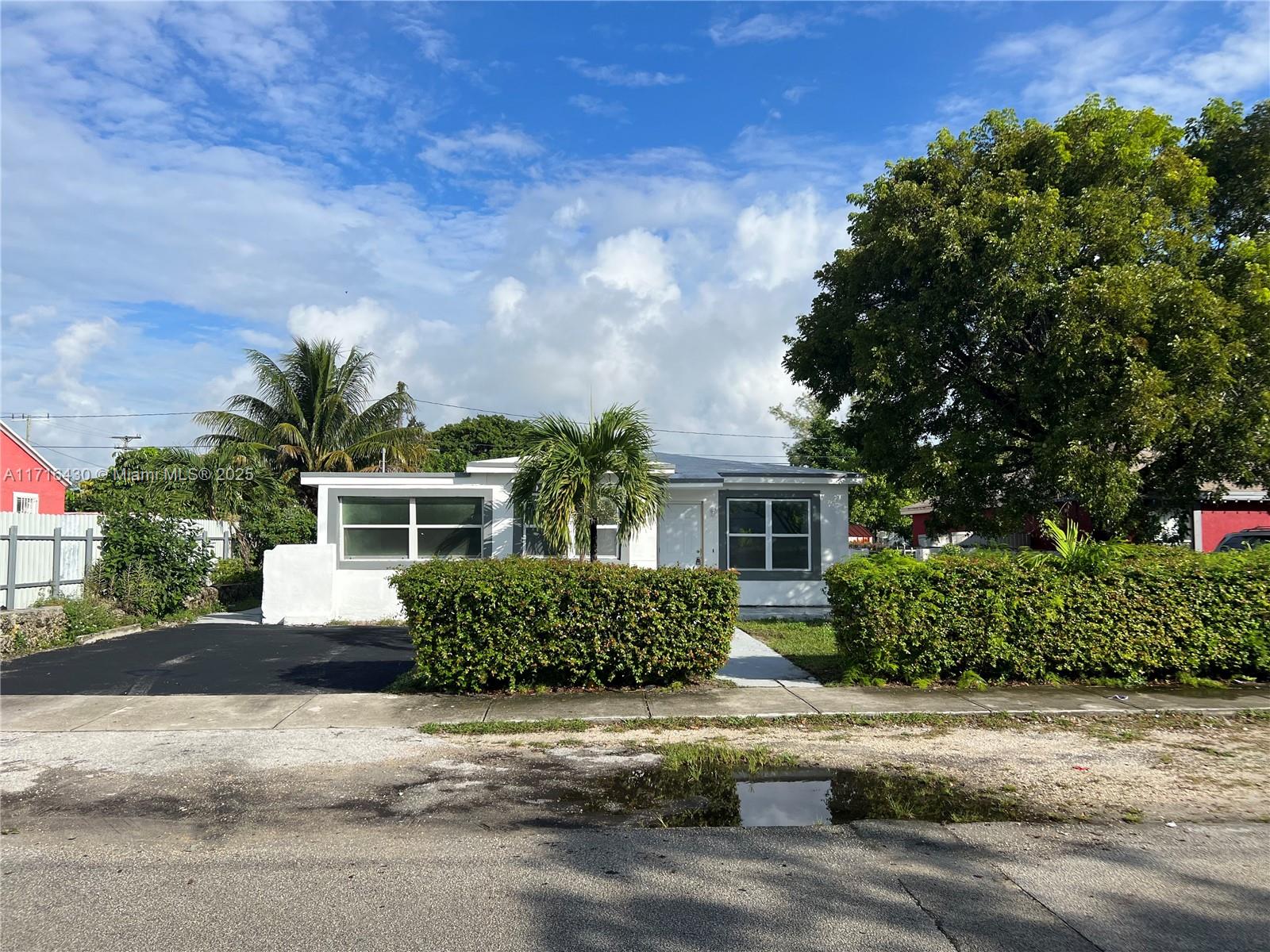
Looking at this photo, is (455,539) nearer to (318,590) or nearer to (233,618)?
(318,590)

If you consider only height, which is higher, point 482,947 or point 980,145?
point 980,145

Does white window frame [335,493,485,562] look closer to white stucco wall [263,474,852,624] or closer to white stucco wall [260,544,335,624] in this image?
white stucco wall [263,474,852,624]

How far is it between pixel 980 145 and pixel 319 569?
550 inches

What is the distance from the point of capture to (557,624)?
9594 mm

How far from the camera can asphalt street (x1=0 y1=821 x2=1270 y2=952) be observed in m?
4.14

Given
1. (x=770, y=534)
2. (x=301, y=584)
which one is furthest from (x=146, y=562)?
(x=770, y=534)

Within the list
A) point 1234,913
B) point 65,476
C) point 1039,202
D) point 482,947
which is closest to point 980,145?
point 1039,202

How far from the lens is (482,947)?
4.05 m

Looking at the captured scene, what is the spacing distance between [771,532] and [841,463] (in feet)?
70.0

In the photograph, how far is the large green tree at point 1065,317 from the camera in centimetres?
1257

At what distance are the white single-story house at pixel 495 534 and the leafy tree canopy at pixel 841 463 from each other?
7.93m

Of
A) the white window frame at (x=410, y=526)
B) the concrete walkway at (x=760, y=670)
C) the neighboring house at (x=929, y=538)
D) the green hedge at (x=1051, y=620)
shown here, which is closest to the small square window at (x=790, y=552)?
the concrete walkway at (x=760, y=670)

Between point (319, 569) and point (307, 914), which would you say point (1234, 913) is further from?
point (319, 569)

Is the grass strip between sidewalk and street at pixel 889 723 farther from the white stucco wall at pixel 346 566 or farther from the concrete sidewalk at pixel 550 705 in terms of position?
the white stucco wall at pixel 346 566
